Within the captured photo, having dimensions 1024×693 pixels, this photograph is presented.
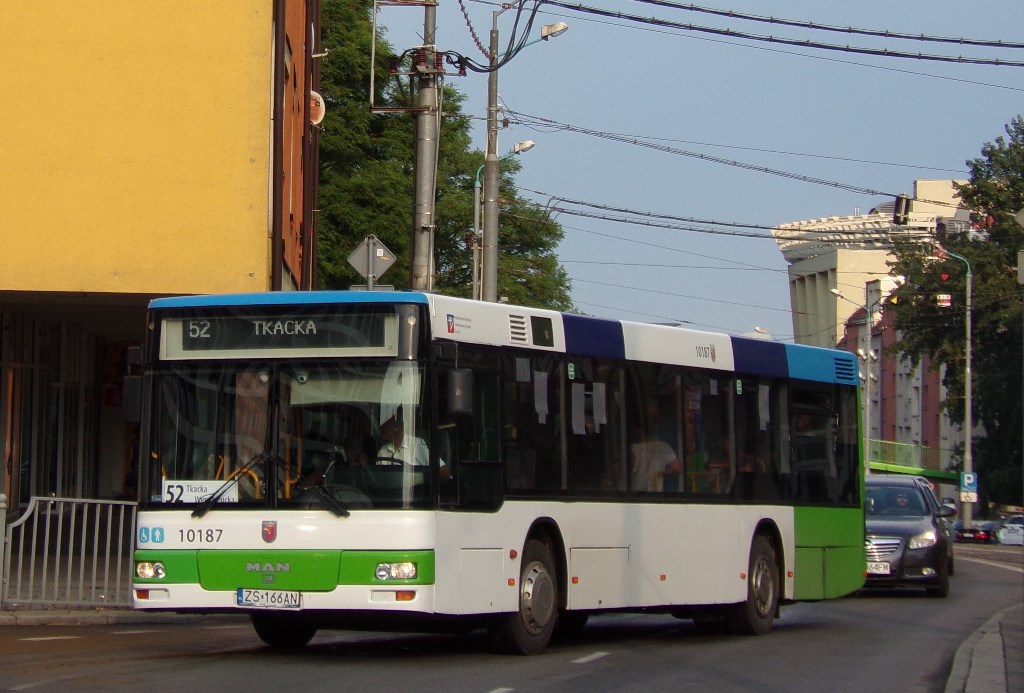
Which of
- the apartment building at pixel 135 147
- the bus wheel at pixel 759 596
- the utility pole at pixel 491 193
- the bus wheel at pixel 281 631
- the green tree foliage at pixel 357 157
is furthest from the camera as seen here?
the green tree foliage at pixel 357 157

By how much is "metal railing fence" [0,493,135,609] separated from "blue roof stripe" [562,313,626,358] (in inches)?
220

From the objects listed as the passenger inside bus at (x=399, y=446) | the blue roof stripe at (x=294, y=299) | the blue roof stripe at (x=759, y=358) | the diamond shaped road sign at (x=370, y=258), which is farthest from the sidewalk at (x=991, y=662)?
the diamond shaped road sign at (x=370, y=258)

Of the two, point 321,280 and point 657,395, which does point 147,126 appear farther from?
point 321,280

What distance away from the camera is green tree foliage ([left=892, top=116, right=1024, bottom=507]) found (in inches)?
2906

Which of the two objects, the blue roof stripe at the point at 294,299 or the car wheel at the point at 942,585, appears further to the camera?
the car wheel at the point at 942,585

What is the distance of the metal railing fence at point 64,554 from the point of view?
16875mm

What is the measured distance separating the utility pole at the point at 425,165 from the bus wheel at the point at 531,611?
23.9 feet

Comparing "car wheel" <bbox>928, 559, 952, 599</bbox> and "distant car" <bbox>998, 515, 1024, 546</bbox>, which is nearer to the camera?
"car wheel" <bbox>928, 559, 952, 599</bbox>

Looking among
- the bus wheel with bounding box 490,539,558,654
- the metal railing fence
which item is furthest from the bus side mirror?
the metal railing fence

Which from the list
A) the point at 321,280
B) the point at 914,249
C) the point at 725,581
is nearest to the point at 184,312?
the point at 725,581

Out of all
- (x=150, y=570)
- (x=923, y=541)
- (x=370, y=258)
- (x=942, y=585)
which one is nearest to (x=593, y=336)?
(x=150, y=570)

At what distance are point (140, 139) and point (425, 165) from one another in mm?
3550

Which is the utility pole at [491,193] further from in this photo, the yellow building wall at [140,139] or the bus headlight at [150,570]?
the bus headlight at [150,570]

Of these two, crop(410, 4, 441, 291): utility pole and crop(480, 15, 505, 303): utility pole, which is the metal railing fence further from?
crop(480, 15, 505, 303): utility pole
